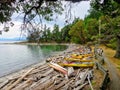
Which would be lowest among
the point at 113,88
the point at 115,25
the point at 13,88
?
the point at 13,88

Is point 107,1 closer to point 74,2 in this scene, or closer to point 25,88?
point 74,2

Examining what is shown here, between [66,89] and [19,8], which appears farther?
[66,89]

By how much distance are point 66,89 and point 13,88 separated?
449 centimetres

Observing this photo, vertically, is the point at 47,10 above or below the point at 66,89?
above

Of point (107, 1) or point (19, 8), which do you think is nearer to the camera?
point (19, 8)

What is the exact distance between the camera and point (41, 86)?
661 inches

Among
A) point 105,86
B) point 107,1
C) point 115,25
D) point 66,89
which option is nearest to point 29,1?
point 107,1

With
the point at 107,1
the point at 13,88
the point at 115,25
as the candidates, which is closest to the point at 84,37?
the point at 115,25

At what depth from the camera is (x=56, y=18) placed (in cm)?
1082

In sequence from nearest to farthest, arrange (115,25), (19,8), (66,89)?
(19,8)
(66,89)
(115,25)

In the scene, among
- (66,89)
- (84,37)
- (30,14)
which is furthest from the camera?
(84,37)

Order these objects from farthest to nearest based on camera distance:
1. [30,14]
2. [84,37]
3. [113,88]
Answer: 1. [84,37]
2. [113,88]
3. [30,14]

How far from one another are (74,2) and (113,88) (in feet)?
A: 17.8

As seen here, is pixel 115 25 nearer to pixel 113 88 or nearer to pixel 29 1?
pixel 113 88
